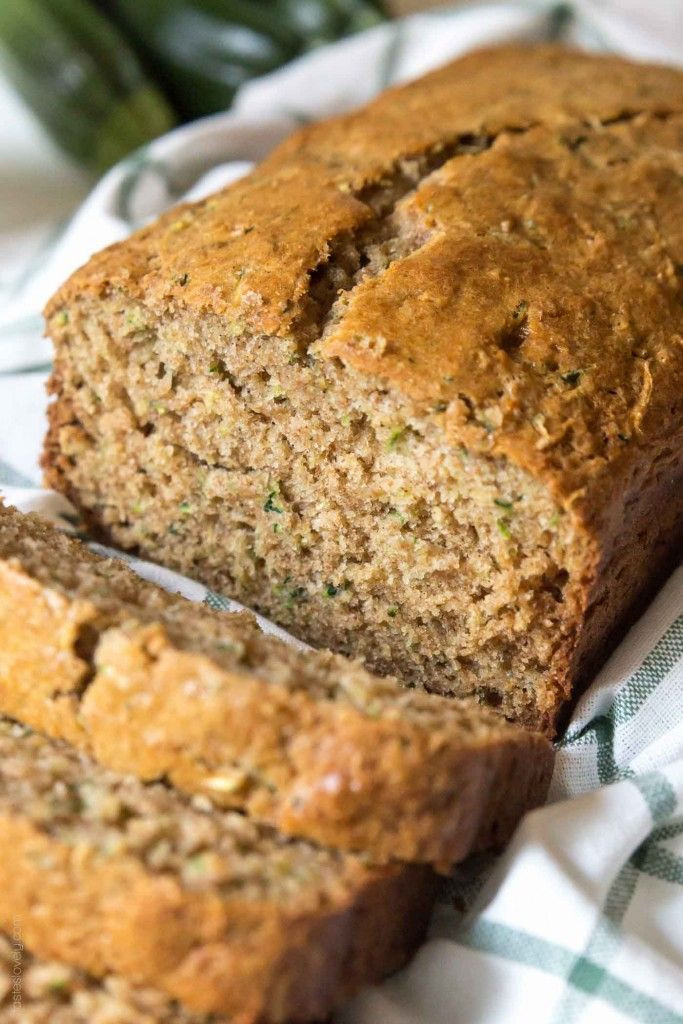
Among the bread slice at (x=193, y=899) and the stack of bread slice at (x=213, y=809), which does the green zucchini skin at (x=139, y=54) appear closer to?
the stack of bread slice at (x=213, y=809)

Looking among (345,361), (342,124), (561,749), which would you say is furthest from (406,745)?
(342,124)

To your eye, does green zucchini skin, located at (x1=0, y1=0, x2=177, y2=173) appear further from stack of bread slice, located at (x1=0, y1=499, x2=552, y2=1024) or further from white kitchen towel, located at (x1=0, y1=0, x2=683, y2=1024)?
stack of bread slice, located at (x1=0, y1=499, x2=552, y2=1024)

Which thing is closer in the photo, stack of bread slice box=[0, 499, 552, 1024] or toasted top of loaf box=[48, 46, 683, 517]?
stack of bread slice box=[0, 499, 552, 1024]

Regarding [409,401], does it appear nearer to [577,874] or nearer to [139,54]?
[577,874]

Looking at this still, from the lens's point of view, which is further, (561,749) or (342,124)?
(342,124)

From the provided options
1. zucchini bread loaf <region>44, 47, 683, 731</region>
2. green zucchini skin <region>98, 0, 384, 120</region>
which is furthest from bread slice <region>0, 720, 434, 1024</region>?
green zucchini skin <region>98, 0, 384, 120</region>

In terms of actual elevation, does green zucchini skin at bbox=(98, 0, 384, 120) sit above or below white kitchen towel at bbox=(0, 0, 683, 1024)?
above

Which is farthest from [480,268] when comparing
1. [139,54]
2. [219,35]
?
[139,54]

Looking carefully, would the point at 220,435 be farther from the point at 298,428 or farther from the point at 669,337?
the point at 669,337
